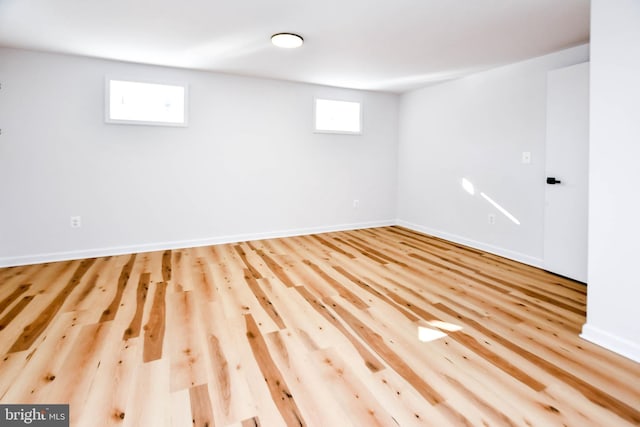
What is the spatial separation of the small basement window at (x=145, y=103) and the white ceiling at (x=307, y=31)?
0.32 metres

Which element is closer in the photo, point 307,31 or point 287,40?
point 307,31

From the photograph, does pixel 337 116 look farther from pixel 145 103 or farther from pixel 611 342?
pixel 611 342

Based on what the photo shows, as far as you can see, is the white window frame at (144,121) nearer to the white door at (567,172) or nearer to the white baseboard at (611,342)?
the white door at (567,172)

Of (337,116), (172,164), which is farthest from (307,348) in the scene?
(337,116)

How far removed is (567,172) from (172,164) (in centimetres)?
443

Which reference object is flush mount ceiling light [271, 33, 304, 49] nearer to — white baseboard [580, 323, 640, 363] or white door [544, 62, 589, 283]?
white door [544, 62, 589, 283]

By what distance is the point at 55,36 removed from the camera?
9.94 feet

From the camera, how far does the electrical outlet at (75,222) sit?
3721mm

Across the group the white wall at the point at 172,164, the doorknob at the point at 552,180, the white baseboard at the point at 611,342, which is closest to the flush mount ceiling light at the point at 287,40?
the white wall at the point at 172,164

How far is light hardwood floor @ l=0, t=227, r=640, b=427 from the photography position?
1.48 metres

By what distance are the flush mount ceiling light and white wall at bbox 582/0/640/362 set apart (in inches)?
86.0

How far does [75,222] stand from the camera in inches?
147

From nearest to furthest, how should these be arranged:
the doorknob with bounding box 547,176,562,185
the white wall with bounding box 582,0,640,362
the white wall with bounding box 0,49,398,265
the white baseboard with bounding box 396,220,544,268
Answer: the white wall with bounding box 582,0,640,362
the doorknob with bounding box 547,176,562,185
the white wall with bounding box 0,49,398,265
the white baseboard with bounding box 396,220,544,268

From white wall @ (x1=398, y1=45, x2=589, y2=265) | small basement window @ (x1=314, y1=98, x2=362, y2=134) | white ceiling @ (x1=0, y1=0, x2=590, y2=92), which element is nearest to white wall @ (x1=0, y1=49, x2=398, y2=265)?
small basement window @ (x1=314, y1=98, x2=362, y2=134)
